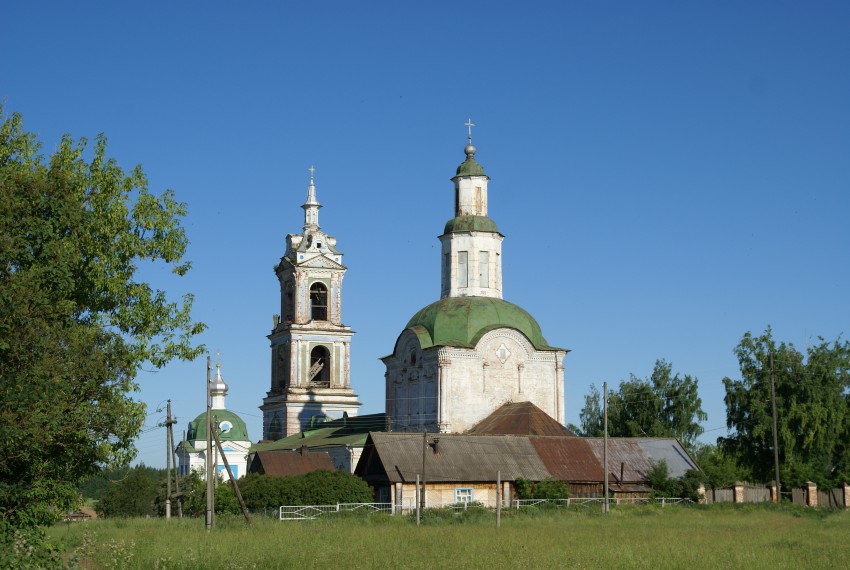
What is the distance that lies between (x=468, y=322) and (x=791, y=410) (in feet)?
51.3

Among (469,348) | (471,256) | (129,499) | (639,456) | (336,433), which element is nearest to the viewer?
(639,456)

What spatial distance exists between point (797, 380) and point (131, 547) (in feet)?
134

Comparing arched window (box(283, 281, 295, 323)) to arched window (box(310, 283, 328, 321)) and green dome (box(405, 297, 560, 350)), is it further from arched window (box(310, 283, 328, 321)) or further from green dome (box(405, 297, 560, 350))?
green dome (box(405, 297, 560, 350))

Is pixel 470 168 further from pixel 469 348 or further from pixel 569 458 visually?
pixel 569 458

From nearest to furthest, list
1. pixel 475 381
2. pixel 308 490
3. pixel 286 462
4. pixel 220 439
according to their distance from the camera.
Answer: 1. pixel 308 490
2. pixel 286 462
3. pixel 475 381
4. pixel 220 439

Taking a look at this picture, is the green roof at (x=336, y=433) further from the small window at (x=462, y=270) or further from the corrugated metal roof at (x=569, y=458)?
the corrugated metal roof at (x=569, y=458)

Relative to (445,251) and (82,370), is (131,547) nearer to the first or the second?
(82,370)

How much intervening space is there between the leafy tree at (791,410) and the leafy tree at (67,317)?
1468 inches

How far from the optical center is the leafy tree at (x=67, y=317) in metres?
19.1

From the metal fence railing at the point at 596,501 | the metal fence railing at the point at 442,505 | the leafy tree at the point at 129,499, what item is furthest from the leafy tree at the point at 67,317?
the leafy tree at the point at 129,499

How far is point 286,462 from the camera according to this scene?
51.8 m

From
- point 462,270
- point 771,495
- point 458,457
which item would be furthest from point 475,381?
point 771,495

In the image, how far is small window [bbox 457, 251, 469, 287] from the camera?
55750 mm

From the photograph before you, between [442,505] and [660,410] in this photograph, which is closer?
[442,505]
